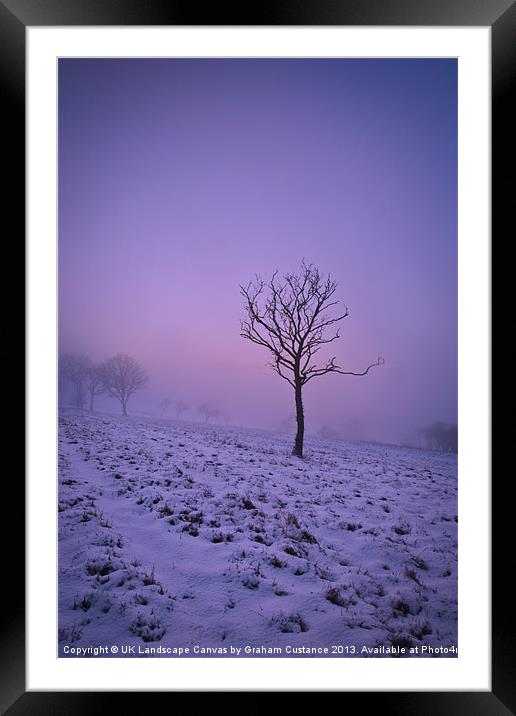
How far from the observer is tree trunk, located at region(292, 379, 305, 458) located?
5176mm

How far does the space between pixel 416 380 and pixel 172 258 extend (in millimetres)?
3914

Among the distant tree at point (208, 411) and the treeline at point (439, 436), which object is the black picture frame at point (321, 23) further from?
the distant tree at point (208, 411)

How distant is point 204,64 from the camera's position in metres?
3.62

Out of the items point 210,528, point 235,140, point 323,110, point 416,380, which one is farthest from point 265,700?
point 323,110

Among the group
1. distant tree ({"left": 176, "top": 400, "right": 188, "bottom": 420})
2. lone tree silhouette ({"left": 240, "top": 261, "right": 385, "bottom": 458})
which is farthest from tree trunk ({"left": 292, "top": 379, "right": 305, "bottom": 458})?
distant tree ({"left": 176, "top": 400, "right": 188, "bottom": 420})

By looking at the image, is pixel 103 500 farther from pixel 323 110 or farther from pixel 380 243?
pixel 323 110

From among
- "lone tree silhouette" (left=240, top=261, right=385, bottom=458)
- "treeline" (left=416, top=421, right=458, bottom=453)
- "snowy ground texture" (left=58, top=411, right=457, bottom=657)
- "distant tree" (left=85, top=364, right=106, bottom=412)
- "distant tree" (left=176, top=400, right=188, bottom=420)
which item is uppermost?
"lone tree silhouette" (left=240, top=261, right=385, bottom=458)

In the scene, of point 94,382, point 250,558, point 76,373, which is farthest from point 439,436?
point 94,382

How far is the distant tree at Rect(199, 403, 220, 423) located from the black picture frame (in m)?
3.98

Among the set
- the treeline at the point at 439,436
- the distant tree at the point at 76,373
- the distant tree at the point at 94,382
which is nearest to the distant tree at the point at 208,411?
the distant tree at the point at 94,382

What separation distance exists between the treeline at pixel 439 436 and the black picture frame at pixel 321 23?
76 cm

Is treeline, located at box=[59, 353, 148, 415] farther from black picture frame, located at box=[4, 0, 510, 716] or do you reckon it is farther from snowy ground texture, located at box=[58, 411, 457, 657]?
black picture frame, located at box=[4, 0, 510, 716]

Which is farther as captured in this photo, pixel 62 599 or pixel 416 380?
pixel 416 380

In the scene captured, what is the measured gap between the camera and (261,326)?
4.78 metres
